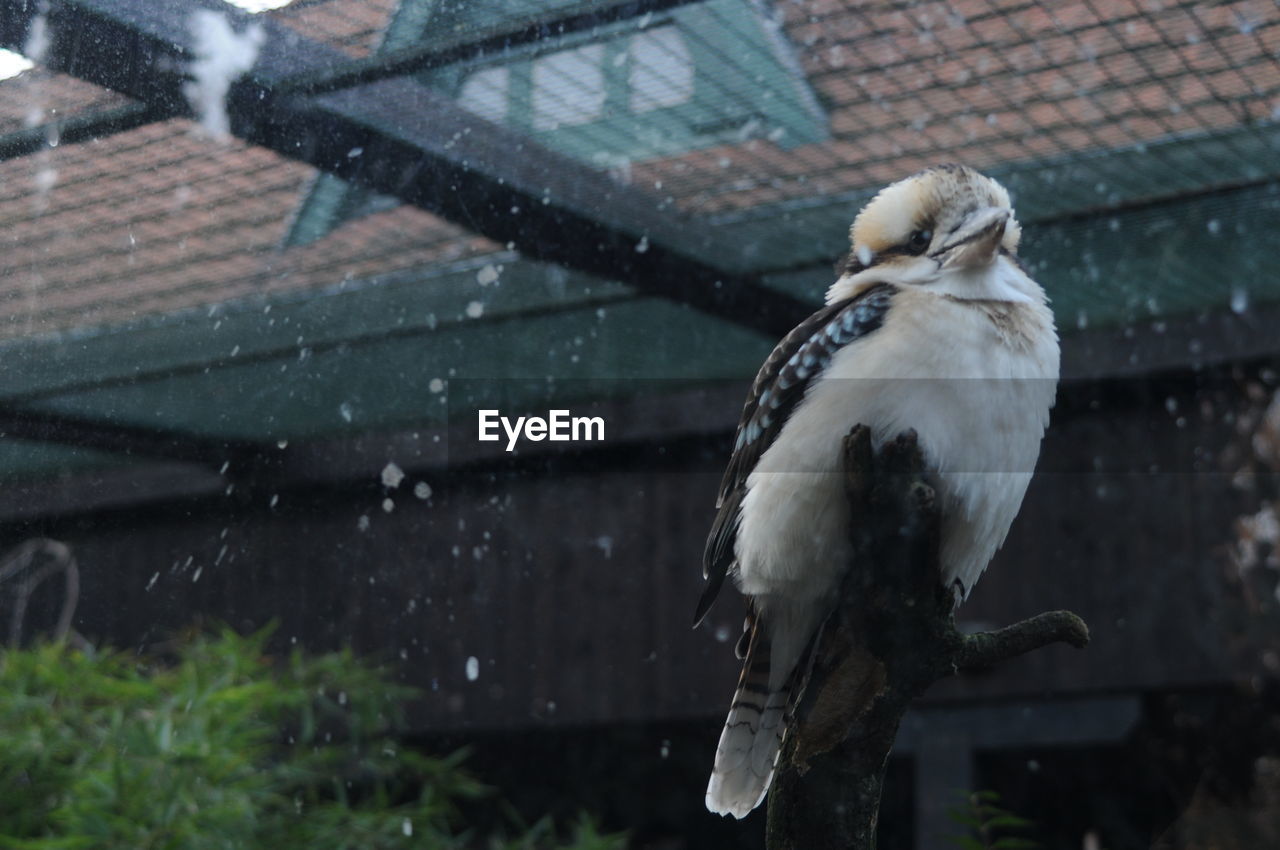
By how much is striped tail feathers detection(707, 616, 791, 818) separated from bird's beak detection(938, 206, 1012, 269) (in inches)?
11.4

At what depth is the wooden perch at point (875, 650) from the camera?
0.67 metres

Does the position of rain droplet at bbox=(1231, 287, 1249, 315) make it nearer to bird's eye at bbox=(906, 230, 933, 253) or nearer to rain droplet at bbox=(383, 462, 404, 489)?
bird's eye at bbox=(906, 230, 933, 253)

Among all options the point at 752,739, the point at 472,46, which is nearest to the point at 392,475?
the point at 472,46

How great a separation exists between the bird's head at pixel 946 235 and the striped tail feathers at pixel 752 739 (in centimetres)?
27

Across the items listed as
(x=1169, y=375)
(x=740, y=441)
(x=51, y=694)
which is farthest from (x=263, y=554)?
(x=1169, y=375)

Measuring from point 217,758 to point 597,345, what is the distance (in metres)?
0.68

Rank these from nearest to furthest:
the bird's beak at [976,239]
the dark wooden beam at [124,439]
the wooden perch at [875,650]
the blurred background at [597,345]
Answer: the wooden perch at [875,650]
the bird's beak at [976,239]
the dark wooden beam at [124,439]
the blurred background at [597,345]

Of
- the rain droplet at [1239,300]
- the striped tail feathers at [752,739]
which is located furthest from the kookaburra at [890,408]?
the rain droplet at [1239,300]

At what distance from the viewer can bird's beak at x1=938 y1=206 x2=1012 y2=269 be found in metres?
0.78

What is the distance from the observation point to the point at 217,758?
128 cm

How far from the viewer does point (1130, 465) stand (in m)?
1.64

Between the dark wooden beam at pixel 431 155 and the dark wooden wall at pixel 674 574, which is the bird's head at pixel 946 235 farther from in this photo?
the dark wooden wall at pixel 674 574

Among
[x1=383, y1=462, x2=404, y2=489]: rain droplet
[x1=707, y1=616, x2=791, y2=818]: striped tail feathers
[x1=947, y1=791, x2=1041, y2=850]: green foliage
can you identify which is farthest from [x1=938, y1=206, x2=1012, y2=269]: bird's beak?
[x1=383, y1=462, x2=404, y2=489]: rain droplet

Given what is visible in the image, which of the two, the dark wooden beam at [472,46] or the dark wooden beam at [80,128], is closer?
the dark wooden beam at [80,128]
